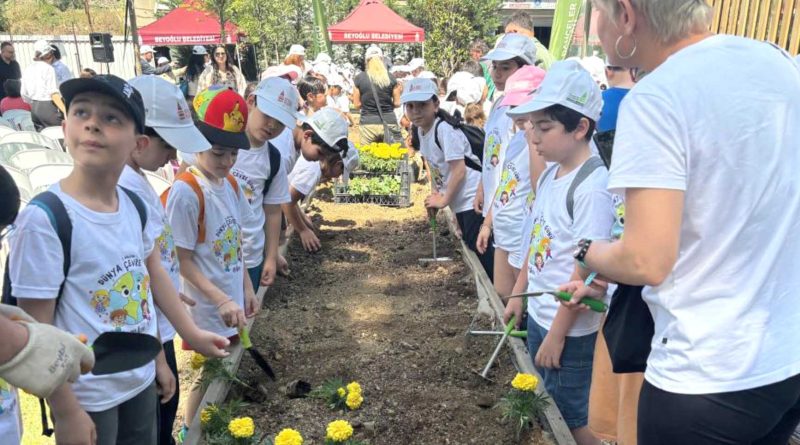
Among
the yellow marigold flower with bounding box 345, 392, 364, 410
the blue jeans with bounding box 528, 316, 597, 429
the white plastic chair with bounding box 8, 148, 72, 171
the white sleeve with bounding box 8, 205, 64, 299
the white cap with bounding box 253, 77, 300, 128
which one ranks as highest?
the white cap with bounding box 253, 77, 300, 128

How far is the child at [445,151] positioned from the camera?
5.04 m

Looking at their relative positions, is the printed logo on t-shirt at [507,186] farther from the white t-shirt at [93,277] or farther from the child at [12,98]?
the child at [12,98]

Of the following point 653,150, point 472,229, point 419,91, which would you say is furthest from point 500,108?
point 653,150

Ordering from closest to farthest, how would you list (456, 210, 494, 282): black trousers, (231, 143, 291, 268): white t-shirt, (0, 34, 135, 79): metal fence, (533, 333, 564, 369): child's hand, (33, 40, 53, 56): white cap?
(533, 333, 564, 369): child's hand, (231, 143, 291, 268): white t-shirt, (456, 210, 494, 282): black trousers, (33, 40, 53, 56): white cap, (0, 34, 135, 79): metal fence

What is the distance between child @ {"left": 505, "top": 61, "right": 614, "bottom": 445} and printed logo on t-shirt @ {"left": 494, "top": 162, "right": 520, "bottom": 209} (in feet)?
3.33

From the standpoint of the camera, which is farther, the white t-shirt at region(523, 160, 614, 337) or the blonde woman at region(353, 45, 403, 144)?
the blonde woman at region(353, 45, 403, 144)

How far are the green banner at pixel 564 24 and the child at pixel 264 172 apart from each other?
5.10 m

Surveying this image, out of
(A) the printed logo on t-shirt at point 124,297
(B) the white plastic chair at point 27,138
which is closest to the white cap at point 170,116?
(A) the printed logo on t-shirt at point 124,297

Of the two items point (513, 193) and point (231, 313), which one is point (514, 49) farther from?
point (231, 313)

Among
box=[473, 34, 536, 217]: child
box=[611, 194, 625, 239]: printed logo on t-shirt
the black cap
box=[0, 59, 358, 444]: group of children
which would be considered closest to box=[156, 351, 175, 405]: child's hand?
box=[0, 59, 358, 444]: group of children

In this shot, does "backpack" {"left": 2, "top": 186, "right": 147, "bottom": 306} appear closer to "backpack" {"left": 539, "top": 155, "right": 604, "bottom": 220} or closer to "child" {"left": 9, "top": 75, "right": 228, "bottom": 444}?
"child" {"left": 9, "top": 75, "right": 228, "bottom": 444}

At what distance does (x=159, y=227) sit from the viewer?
2498mm

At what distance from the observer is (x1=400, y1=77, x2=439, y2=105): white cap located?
16.4 feet

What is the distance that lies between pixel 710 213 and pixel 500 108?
117 inches
